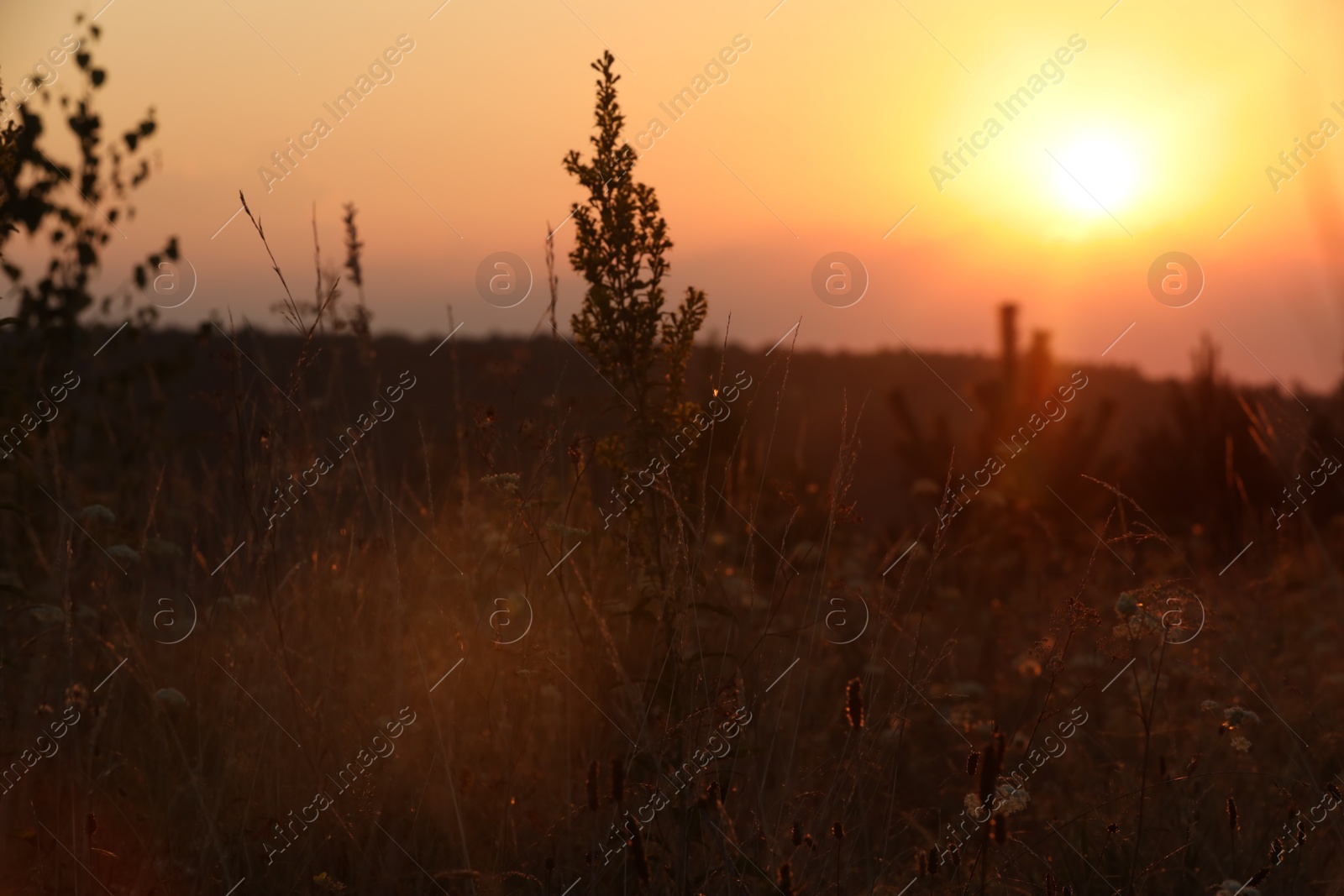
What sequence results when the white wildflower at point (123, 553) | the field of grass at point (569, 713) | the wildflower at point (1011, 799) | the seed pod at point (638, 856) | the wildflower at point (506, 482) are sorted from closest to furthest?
1. the seed pod at point (638, 856)
2. the wildflower at point (1011, 799)
3. the field of grass at point (569, 713)
4. the wildflower at point (506, 482)
5. the white wildflower at point (123, 553)

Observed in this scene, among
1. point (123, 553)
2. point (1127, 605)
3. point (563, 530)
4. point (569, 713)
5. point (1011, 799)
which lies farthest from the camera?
point (123, 553)

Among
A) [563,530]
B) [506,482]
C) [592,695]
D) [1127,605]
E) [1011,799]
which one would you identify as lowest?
[1011,799]

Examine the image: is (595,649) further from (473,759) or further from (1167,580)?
(1167,580)

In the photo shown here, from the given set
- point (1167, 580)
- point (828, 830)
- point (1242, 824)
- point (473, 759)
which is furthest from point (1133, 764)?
point (473, 759)

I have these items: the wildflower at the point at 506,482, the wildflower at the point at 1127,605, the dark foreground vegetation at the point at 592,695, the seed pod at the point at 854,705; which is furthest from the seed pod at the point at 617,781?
the wildflower at the point at 1127,605

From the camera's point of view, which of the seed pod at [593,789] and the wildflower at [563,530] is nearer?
the seed pod at [593,789]

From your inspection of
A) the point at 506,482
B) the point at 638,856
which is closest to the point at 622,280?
the point at 506,482

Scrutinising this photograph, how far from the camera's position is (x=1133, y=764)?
378cm

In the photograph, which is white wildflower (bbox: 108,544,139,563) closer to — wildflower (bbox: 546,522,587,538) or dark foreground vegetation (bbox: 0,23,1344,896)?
dark foreground vegetation (bbox: 0,23,1344,896)

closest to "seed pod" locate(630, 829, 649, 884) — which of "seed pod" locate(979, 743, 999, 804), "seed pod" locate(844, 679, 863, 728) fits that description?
"seed pod" locate(844, 679, 863, 728)

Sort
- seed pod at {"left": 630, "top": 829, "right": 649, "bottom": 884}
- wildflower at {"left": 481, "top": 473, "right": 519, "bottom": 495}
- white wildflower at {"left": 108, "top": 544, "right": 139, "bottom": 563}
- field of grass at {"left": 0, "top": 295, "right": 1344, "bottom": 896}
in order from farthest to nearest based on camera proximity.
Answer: white wildflower at {"left": 108, "top": 544, "right": 139, "bottom": 563} < wildflower at {"left": 481, "top": 473, "right": 519, "bottom": 495} < field of grass at {"left": 0, "top": 295, "right": 1344, "bottom": 896} < seed pod at {"left": 630, "top": 829, "right": 649, "bottom": 884}

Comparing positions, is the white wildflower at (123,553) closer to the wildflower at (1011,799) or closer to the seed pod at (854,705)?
the seed pod at (854,705)

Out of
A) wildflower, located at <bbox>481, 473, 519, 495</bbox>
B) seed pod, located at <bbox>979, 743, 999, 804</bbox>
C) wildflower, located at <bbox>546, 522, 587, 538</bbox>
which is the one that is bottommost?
seed pod, located at <bbox>979, 743, 999, 804</bbox>

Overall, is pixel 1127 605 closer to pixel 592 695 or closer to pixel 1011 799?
pixel 1011 799
